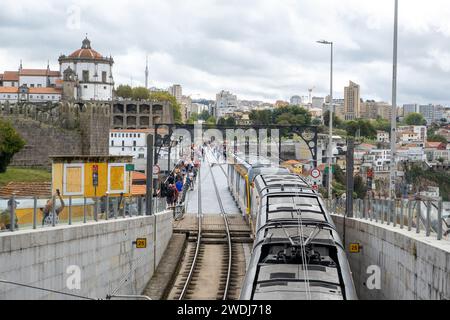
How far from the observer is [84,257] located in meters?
14.8

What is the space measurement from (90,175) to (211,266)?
5270mm

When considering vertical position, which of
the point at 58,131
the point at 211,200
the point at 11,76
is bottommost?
the point at 211,200

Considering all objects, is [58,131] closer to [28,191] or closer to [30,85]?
[28,191]

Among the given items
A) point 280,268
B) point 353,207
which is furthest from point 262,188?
point 280,268

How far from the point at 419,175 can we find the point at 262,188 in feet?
101

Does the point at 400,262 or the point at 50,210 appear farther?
the point at 50,210

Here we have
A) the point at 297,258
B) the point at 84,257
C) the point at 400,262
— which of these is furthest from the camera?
the point at 84,257

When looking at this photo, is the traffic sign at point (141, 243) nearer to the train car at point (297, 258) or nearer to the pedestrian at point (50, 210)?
the train car at point (297, 258)

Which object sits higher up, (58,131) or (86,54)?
(86,54)

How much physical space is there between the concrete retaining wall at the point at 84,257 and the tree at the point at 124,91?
14858 centimetres

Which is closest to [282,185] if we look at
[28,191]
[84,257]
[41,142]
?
[84,257]

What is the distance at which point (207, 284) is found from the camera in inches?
810

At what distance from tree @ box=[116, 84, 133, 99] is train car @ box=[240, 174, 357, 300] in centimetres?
15383

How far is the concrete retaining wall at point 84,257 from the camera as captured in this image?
11.9 metres
